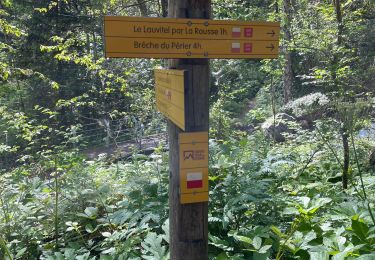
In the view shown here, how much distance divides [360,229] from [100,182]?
277cm

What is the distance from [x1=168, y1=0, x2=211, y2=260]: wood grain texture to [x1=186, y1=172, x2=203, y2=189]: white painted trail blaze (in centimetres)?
9

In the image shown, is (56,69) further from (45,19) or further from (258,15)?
(258,15)

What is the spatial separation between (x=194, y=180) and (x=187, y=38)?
733mm

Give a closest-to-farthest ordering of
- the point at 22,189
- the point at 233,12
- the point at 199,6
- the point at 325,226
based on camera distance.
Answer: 1. the point at 199,6
2. the point at 325,226
3. the point at 22,189
4. the point at 233,12

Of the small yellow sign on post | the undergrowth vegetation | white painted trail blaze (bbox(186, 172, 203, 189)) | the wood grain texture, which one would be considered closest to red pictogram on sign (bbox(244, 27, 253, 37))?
the wood grain texture

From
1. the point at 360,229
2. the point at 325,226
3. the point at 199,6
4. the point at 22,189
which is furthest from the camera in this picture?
the point at 22,189

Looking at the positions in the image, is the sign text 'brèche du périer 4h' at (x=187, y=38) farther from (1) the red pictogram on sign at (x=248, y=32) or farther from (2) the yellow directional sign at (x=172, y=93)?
(2) the yellow directional sign at (x=172, y=93)

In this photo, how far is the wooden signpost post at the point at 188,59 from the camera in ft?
6.25

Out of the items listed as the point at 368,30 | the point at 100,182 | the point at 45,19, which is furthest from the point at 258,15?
the point at 45,19

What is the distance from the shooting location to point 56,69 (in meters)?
16.9

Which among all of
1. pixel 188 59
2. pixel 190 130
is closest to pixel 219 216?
pixel 190 130

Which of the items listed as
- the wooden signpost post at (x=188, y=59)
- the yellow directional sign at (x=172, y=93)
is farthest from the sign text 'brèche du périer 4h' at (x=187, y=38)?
the yellow directional sign at (x=172, y=93)

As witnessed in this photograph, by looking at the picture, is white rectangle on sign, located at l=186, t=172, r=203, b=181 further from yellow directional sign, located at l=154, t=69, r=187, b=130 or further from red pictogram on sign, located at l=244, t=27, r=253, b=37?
red pictogram on sign, located at l=244, t=27, r=253, b=37

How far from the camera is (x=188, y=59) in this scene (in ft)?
6.62
